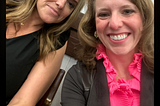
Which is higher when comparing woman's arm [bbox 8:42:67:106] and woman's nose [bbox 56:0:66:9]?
woman's nose [bbox 56:0:66:9]

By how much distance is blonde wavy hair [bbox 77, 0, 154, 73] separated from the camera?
60cm

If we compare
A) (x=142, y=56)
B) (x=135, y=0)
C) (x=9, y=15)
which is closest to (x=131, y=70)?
(x=142, y=56)

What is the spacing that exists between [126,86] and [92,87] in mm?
166

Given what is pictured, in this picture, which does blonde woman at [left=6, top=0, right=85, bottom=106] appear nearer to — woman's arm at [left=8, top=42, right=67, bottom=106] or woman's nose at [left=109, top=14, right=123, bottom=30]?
woman's arm at [left=8, top=42, right=67, bottom=106]

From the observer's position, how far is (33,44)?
33.5 inches

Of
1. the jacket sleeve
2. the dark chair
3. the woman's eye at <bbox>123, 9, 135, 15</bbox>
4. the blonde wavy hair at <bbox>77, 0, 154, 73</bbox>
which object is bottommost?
the dark chair

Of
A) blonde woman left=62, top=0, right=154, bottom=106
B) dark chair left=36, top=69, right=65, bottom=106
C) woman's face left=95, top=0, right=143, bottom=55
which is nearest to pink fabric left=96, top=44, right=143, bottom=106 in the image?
blonde woman left=62, top=0, right=154, bottom=106

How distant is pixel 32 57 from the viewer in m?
0.83

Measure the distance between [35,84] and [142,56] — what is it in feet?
2.10

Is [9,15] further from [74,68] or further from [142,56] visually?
Answer: [142,56]

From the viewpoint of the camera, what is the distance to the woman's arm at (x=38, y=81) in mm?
745

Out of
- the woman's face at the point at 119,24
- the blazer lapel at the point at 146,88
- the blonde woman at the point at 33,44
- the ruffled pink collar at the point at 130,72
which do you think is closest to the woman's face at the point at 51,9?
the blonde woman at the point at 33,44

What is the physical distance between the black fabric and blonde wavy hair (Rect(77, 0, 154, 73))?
32cm

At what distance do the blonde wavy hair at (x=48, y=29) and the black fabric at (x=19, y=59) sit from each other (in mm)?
57
